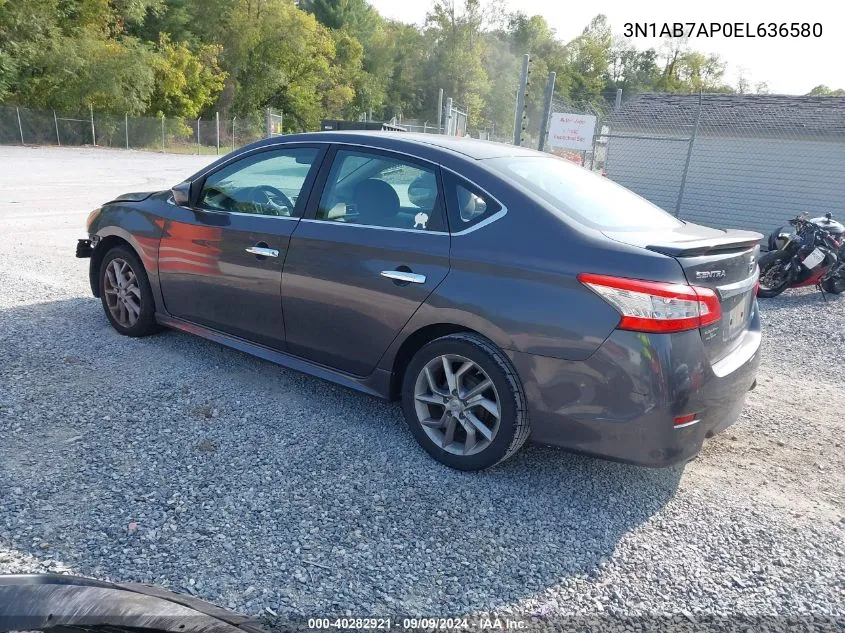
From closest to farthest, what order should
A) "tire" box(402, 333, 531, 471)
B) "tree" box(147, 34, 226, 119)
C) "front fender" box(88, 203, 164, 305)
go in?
"tire" box(402, 333, 531, 471) → "front fender" box(88, 203, 164, 305) → "tree" box(147, 34, 226, 119)

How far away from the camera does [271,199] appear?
4.18m

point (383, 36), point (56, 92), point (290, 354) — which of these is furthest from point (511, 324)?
point (383, 36)

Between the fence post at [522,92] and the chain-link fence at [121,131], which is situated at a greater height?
the fence post at [522,92]

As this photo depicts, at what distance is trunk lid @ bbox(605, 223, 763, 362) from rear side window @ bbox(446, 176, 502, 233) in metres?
0.61

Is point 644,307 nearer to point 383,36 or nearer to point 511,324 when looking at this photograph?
point 511,324

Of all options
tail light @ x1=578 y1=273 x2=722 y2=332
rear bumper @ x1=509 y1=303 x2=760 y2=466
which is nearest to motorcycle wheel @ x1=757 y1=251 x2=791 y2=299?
rear bumper @ x1=509 y1=303 x2=760 y2=466

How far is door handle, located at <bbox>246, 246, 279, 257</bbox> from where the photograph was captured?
3.98 m

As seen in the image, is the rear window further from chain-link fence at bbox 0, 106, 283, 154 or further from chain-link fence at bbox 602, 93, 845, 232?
chain-link fence at bbox 0, 106, 283, 154

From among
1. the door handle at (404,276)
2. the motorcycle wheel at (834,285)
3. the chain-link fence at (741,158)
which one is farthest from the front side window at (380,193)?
the chain-link fence at (741,158)

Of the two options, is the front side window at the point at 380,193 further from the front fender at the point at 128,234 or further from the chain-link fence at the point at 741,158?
the chain-link fence at the point at 741,158

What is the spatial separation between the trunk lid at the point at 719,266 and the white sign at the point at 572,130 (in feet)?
33.7

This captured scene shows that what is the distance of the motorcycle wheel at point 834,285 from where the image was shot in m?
8.91

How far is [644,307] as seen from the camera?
2.83 meters

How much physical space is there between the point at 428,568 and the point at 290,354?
1805 mm
